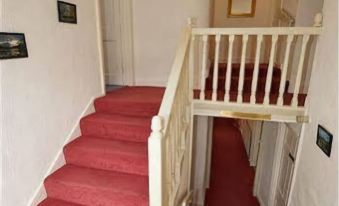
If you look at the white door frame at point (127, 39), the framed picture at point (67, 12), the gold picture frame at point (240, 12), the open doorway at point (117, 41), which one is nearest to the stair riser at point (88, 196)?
the framed picture at point (67, 12)

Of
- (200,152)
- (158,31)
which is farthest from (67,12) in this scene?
(200,152)

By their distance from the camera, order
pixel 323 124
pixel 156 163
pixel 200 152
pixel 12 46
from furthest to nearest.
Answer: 1. pixel 200 152
2. pixel 323 124
3. pixel 12 46
4. pixel 156 163

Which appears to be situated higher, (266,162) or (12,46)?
(12,46)

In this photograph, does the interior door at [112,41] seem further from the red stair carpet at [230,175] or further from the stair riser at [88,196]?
the red stair carpet at [230,175]

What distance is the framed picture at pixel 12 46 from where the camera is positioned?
5.38 ft

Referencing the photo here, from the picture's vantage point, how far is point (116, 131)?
2.49m

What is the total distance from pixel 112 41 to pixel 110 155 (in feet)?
6.19

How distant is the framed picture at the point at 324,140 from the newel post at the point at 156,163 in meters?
1.18

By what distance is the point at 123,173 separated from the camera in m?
2.17

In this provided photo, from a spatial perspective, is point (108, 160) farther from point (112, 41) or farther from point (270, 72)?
point (112, 41)

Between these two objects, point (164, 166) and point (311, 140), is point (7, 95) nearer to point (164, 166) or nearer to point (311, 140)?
point (164, 166)

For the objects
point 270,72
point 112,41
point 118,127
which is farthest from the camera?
point 112,41

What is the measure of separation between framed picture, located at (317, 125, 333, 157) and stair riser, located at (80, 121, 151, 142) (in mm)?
1438

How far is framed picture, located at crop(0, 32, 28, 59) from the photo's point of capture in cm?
164
